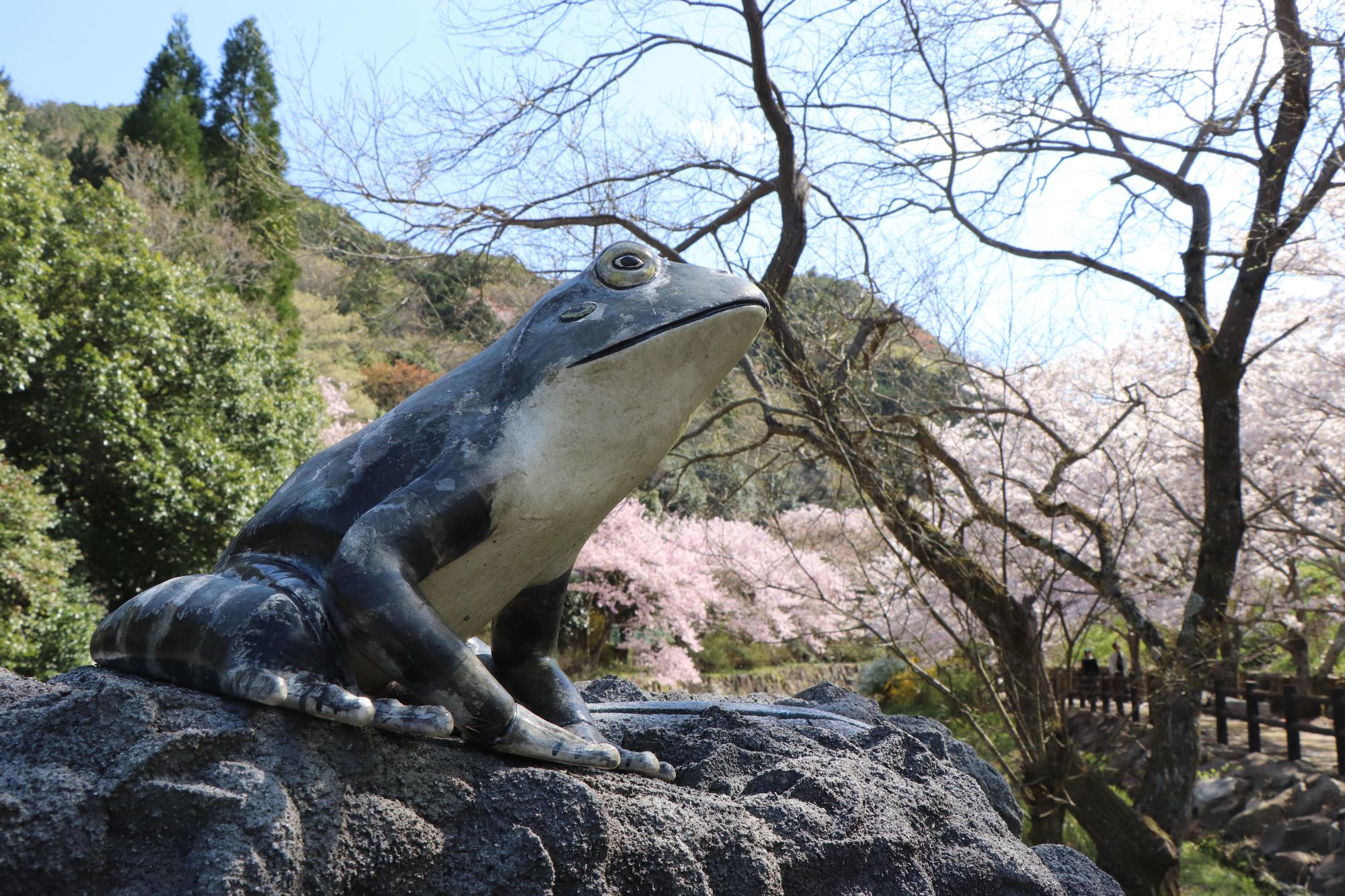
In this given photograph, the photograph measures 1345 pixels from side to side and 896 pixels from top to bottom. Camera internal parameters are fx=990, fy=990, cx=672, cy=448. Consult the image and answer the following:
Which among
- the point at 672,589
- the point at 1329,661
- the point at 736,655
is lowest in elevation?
the point at 736,655

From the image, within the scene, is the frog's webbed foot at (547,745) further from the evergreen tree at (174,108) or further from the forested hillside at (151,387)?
the evergreen tree at (174,108)

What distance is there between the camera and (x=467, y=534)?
185 centimetres

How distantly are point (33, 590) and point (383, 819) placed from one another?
750cm

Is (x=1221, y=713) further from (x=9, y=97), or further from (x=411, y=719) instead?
(x=9, y=97)

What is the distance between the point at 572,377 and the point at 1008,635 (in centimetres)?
514

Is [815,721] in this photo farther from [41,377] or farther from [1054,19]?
[41,377]

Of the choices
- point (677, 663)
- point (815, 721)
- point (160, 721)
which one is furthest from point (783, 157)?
point (677, 663)

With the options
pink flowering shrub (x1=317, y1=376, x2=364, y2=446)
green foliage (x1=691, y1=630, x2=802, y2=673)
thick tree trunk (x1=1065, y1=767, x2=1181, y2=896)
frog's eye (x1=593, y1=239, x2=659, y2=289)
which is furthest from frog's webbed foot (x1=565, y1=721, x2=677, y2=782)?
green foliage (x1=691, y1=630, x2=802, y2=673)

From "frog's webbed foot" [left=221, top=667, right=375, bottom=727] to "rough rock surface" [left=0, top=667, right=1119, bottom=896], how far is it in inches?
1.5

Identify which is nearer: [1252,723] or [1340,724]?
[1340,724]

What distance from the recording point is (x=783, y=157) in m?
7.49

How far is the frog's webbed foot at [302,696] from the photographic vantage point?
5.16ft

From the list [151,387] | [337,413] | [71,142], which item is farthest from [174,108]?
[151,387]

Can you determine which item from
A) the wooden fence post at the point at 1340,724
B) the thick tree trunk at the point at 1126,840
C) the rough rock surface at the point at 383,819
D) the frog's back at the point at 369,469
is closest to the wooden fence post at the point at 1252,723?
the wooden fence post at the point at 1340,724
